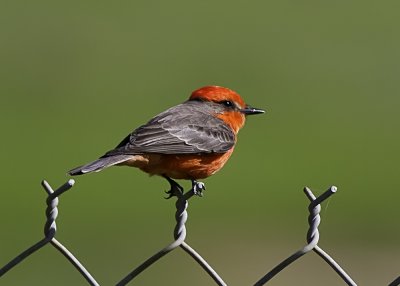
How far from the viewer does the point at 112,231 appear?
496 inches

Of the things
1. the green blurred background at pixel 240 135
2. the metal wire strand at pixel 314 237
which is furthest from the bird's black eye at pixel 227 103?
the green blurred background at pixel 240 135

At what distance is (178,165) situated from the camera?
6.11 meters

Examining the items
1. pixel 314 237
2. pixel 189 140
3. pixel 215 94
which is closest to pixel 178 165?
pixel 189 140

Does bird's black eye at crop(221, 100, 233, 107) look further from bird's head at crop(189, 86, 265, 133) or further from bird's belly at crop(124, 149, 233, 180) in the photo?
bird's belly at crop(124, 149, 233, 180)

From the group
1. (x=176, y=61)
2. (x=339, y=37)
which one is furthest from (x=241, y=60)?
(x=339, y=37)

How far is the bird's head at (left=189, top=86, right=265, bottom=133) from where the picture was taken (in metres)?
6.61

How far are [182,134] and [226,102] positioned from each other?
0.45 m

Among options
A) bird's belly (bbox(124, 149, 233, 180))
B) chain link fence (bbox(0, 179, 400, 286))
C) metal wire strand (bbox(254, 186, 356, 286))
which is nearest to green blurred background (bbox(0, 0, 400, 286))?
bird's belly (bbox(124, 149, 233, 180))

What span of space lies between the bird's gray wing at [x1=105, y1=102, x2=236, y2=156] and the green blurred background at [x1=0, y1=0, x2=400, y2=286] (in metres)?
3.60

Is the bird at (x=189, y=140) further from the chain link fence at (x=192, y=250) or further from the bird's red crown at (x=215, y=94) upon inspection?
the chain link fence at (x=192, y=250)

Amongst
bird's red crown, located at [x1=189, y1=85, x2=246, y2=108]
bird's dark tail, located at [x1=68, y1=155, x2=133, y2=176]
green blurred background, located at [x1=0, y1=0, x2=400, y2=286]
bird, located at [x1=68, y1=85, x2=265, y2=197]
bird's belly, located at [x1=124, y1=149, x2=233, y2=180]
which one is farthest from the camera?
green blurred background, located at [x1=0, y1=0, x2=400, y2=286]

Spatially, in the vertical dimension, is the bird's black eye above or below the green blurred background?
above

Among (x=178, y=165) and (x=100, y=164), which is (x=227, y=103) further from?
(x=100, y=164)

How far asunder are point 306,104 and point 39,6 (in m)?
7.99
